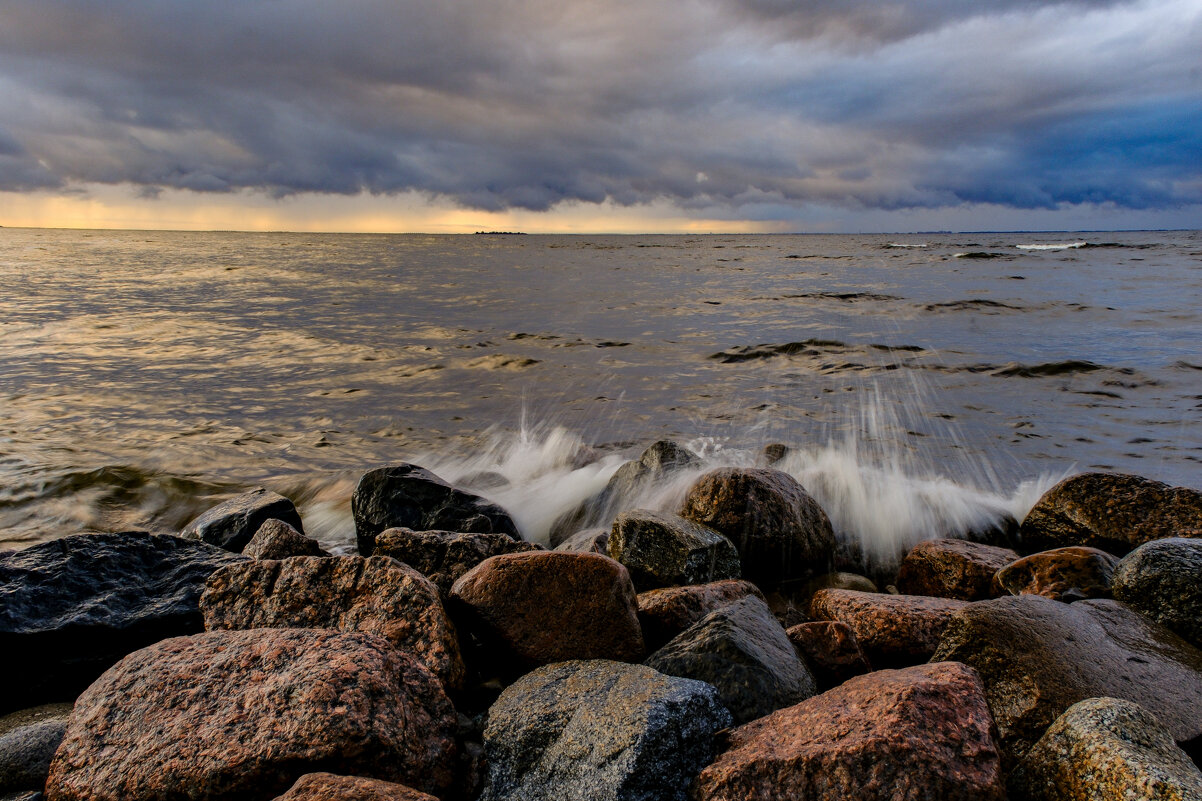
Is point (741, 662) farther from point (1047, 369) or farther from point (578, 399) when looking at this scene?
point (1047, 369)

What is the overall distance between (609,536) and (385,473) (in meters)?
1.92

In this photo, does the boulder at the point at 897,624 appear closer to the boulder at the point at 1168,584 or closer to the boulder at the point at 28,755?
the boulder at the point at 1168,584

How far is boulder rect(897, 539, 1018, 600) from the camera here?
400 cm

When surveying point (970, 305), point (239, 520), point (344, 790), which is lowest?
point (239, 520)

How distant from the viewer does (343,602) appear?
9.53 ft

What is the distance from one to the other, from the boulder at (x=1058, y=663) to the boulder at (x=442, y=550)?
220cm

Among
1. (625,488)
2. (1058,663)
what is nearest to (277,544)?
(625,488)

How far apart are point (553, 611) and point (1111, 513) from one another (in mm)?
3983

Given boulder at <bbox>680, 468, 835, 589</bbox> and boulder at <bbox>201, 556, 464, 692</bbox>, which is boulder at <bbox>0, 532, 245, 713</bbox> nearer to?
boulder at <bbox>201, 556, 464, 692</bbox>

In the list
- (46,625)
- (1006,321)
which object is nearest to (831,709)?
(46,625)

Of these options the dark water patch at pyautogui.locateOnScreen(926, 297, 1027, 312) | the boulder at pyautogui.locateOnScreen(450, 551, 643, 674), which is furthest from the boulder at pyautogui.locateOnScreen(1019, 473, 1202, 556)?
the dark water patch at pyautogui.locateOnScreen(926, 297, 1027, 312)

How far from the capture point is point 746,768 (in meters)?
1.95

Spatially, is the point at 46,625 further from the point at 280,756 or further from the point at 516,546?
the point at 516,546

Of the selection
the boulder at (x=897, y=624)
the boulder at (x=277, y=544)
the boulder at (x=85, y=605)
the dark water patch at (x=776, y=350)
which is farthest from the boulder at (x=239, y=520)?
the dark water patch at (x=776, y=350)
